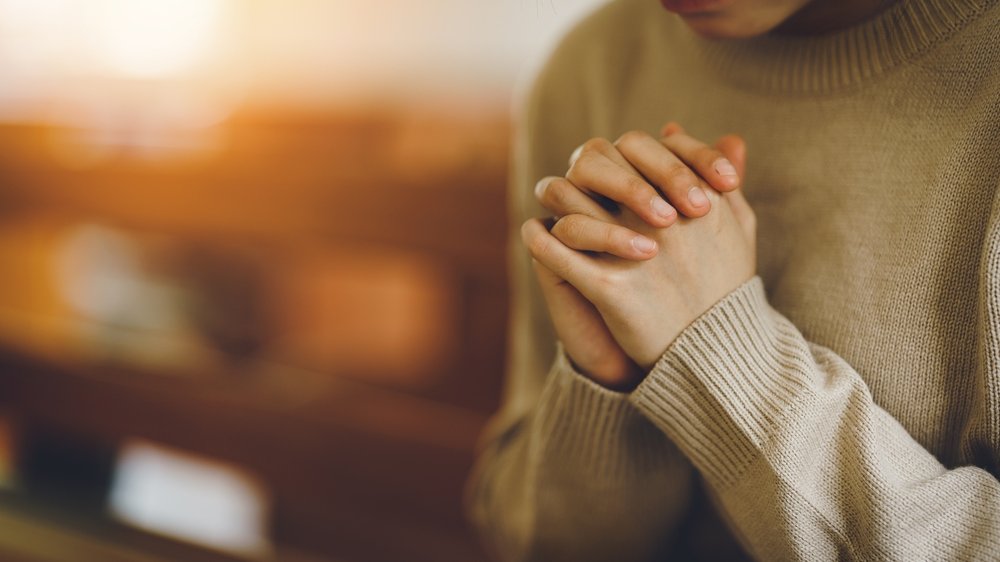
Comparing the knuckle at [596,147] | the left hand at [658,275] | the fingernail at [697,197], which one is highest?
the knuckle at [596,147]

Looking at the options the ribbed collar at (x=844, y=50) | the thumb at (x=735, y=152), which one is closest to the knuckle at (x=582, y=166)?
the thumb at (x=735, y=152)

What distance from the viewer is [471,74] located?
2.08 meters

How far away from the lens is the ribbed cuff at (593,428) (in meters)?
0.62

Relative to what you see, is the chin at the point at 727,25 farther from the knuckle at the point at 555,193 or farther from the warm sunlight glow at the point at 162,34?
the warm sunlight glow at the point at 162,34

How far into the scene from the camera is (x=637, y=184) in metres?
0.53

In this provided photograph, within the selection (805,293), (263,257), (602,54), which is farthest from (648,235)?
(263,257)

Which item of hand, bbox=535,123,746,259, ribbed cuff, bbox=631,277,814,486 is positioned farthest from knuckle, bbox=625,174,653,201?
ribbed cuff, bbox=631,277,814,486

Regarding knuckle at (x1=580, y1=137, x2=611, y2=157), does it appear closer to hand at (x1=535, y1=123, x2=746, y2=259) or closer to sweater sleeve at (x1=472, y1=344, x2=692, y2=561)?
hand at (x1=535, y1=123, x2=746, y2=259)

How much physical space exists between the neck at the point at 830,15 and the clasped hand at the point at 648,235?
0.48ft

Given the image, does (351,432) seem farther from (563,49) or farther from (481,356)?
(563,49)

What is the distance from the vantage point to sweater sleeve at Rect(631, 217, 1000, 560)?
1.66 feet

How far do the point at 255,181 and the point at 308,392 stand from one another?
0.60 metres

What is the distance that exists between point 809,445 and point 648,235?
18 cm

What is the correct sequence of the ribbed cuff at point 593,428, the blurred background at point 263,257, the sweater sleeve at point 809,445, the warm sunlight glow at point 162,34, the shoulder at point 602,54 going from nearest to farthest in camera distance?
the sweater sleeve at point 809,445 → the ribbed cuff at point 593,428 → the shoulder at point 602,54 → the blurred background at point 263,257 → the warm sunlight glow at point 162,34
